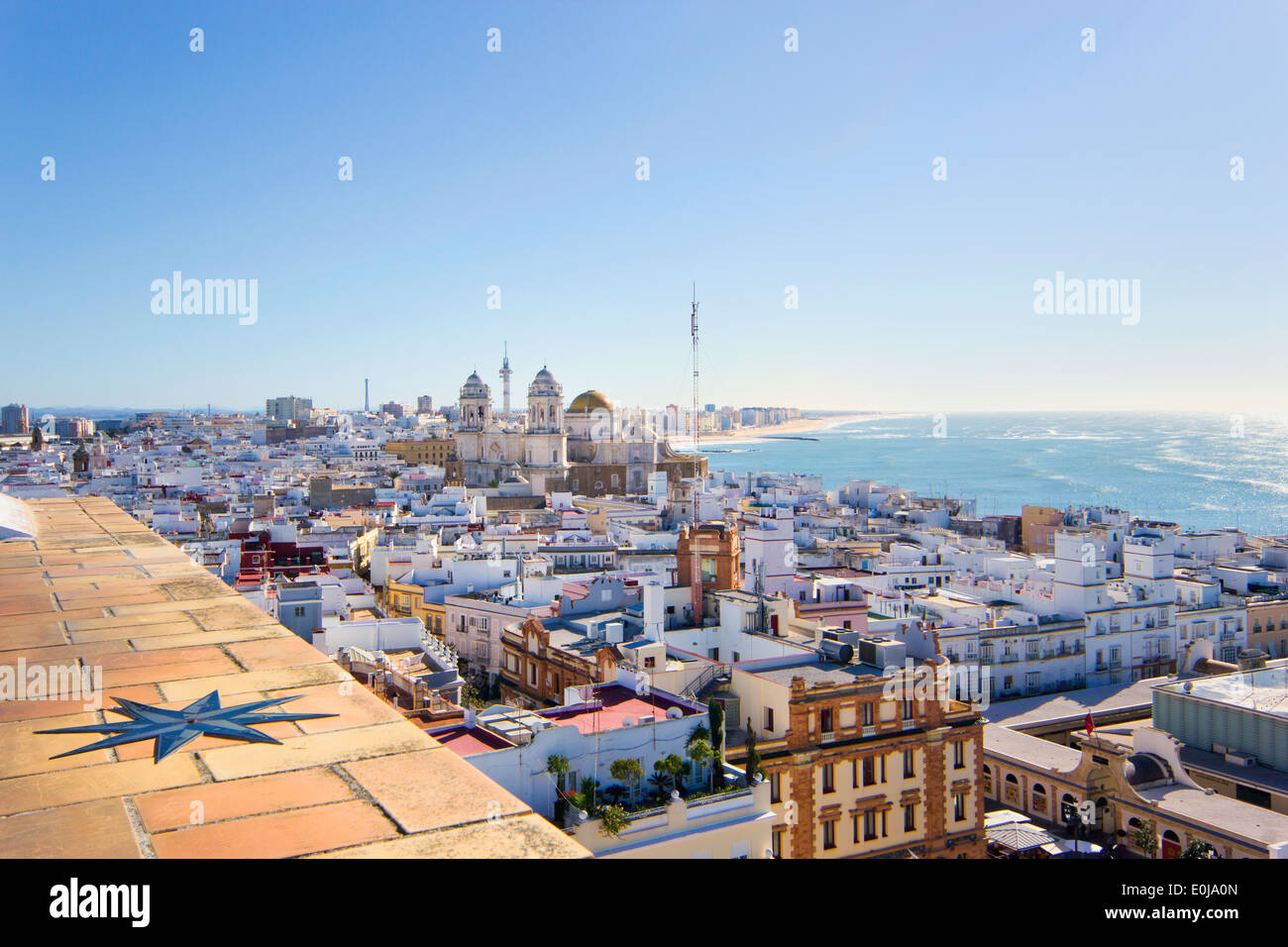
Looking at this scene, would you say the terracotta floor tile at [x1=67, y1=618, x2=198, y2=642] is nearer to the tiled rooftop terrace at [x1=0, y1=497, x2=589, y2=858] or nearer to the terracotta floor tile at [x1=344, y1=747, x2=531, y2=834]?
the tiled rooftop terrace at [x1=0, y1=497, x2=589, y2=858]

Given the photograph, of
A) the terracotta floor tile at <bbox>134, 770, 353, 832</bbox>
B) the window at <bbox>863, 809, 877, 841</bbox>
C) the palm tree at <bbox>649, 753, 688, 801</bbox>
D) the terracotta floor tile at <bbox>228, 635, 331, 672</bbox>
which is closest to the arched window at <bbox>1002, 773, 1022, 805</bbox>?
the window at <bbox>863, 809, 877, 841</bbox>

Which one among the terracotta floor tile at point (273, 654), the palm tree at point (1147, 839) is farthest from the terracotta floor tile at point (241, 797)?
the palm tree at point (1147, 839)

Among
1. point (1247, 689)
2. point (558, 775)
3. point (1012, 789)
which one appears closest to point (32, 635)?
point (558, 775)

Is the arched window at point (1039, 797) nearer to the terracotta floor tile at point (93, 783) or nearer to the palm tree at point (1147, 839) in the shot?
the palm tree at point (1147, 839)

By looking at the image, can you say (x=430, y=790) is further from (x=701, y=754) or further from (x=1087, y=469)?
(x=1087, y=469)
